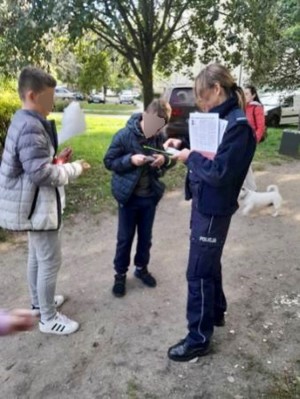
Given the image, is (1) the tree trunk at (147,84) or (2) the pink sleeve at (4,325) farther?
(1) the tree trunk at (147,84)

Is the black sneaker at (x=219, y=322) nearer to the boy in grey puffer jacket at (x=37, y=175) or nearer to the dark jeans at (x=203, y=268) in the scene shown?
the dark jeans at (x=203, y=268)

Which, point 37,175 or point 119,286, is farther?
point 119,286

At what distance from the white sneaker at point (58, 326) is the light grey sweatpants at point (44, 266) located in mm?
35

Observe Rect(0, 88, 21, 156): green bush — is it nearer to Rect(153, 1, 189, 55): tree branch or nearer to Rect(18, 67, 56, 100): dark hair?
Rect(153, 1, 189, 55): tree branch

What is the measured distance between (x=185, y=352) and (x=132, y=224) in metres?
1.13

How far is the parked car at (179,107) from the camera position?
10.9m

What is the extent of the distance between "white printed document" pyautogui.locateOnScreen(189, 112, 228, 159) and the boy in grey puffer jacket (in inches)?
32.1

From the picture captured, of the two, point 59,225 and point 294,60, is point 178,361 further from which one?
point 294,60

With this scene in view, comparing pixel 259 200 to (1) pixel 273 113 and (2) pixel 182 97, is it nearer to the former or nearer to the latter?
(2) pixel 182 97

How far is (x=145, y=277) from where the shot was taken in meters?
3.87

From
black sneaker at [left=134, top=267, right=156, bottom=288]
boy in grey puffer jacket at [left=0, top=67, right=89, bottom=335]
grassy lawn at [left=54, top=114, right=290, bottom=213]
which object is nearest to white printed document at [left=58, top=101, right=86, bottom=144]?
boy in grey puffer jacket at [left=0, top=67, right=89, bottom=335]

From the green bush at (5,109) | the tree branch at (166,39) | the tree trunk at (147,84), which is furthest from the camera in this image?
the tree trunk at (147,84)

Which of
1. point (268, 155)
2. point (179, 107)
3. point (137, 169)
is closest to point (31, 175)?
point (137, 169)

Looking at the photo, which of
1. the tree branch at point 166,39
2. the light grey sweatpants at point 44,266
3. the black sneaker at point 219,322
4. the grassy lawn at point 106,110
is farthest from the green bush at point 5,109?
the grassy lawn at point 106,110
